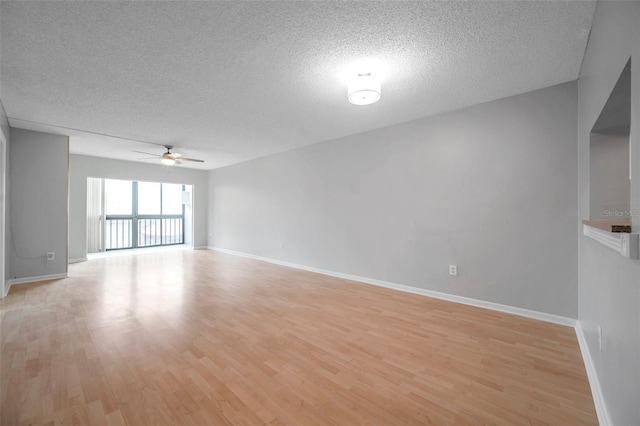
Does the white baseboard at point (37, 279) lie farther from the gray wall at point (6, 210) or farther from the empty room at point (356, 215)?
the gray wall at point (6, 210)

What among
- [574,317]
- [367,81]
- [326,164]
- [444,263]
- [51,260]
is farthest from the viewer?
[326,164]

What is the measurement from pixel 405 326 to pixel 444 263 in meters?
1.24

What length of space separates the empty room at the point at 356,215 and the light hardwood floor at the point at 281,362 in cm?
2

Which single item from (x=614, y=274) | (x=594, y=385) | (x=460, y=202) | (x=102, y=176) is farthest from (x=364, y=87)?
(x=102, y=176)

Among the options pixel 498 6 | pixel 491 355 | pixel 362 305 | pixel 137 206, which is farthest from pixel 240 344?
pixel 137 206

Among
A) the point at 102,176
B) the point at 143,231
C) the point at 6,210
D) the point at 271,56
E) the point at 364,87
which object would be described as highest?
the point at 271,56

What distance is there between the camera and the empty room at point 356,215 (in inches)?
60.7

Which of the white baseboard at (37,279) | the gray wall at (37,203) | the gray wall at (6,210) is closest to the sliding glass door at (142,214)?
the gray wall at (37,203)

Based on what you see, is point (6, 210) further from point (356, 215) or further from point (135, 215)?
point (356, 215)

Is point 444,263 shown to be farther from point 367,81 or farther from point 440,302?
point 367,81

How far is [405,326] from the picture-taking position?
262cm

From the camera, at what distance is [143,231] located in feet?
28.0

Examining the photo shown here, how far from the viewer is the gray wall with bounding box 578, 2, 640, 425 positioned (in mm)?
988

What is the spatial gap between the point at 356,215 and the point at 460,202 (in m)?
1.64
